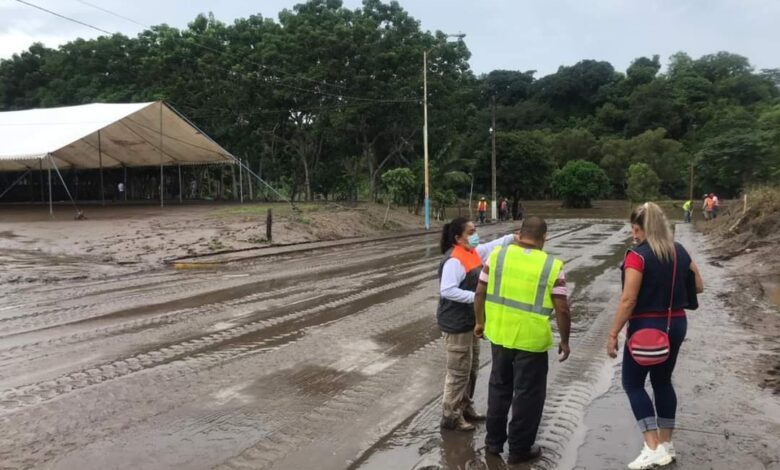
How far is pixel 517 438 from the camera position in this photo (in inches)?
157

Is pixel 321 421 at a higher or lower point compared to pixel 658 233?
lower

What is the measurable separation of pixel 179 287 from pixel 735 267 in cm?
1325

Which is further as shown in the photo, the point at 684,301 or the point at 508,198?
the point at 508,198

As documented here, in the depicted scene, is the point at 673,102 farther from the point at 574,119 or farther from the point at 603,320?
the point at 603,320

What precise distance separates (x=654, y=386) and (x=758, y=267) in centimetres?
1231

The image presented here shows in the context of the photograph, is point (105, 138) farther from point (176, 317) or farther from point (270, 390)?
point (270, 390)

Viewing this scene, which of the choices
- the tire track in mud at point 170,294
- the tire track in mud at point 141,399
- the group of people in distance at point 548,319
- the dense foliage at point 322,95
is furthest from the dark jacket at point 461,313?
the dense foliage at point 322,95

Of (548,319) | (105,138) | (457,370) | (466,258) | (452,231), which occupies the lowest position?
(457,370)

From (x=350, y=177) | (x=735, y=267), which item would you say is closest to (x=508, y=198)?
(x=350, y=177)

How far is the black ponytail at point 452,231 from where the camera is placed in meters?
4.58

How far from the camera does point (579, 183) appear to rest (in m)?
63.5

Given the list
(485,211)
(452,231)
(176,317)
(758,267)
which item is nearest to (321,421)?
(452,231)

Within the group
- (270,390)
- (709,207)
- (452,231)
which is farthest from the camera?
(709,207)

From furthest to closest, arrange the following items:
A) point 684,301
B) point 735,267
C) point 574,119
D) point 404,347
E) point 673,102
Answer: point 574,119
point 673,102
point 735,267
point 404,347
point 684,301
